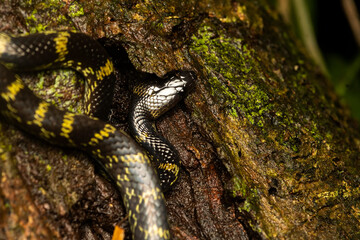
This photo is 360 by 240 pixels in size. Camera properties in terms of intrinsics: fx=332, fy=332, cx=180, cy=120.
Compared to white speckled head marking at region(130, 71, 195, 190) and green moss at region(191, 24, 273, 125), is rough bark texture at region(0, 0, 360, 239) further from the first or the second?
white speckled head marking at region(130, 71, 195, 190)

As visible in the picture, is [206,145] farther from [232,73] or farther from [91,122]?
[91,122]

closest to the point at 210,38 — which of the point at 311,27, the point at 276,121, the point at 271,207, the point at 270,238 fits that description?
the point at 276,121

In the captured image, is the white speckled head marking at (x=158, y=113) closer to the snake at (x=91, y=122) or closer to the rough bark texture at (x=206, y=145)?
the snake at (x=91, y=122)

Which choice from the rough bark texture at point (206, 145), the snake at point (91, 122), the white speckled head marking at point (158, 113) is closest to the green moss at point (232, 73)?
the rough bark texture at point (206, 145)

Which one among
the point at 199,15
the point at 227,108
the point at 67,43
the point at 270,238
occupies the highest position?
the point at 199,15

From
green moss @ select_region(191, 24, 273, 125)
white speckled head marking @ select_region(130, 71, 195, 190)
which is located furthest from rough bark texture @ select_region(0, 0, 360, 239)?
white speckled head marking @ select_region(130, 71, 195, 190)

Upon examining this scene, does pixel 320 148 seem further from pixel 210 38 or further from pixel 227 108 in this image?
pixel 210 38

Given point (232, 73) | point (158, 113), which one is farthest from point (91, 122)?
point (232, 73)
